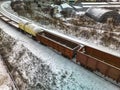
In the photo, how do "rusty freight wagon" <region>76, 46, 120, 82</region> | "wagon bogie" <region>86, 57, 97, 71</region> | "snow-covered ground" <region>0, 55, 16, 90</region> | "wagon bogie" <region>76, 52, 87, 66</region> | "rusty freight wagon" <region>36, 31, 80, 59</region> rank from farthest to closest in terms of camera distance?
1. "rusty freight wagon" <region>36, 31, 80, 59</region>
2. "wagon bogie" <region>76, 52, 87, 66</region>
3. "wagon bogie" <region>86, 57, 97, 71</region>
4. "snow-covered ground" <region>0, 55, 16, 90</region>
5. "rusty freight wagon" <region>76, 46, 120, 82</region>

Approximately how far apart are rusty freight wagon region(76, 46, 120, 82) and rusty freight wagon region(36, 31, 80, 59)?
1.01 meters

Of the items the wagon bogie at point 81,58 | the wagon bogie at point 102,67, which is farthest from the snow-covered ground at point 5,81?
the wagon bogie at point 102,67

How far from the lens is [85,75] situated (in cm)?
1543

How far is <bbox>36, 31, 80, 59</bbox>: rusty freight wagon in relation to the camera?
17406 mm

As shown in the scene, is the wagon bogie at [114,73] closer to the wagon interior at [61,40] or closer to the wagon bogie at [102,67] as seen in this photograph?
the wagon bogie at [102,67]

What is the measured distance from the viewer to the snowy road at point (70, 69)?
14.2m

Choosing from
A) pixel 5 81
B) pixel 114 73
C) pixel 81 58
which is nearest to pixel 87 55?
pixel 81 58

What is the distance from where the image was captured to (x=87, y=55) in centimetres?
1571

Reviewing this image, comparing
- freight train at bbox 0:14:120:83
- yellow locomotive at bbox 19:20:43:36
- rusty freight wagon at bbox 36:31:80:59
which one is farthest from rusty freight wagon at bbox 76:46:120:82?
yellow locomotive at bbox 19:20:43:36

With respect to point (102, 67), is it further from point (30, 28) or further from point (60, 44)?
point (30, 28)

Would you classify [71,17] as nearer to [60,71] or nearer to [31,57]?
[31,57]

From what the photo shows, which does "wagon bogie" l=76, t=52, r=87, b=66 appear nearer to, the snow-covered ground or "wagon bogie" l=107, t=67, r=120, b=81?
"wagon bogie" l=107, t=67, r=120, b=81

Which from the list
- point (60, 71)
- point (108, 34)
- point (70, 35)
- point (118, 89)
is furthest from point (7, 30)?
point (118, 89)

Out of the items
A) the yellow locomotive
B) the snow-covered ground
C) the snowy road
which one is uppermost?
the yellow locomotive
